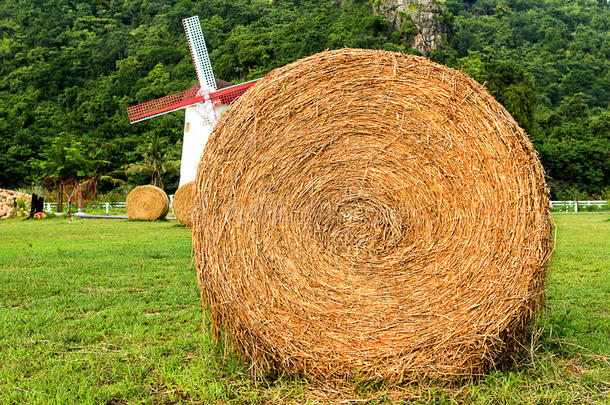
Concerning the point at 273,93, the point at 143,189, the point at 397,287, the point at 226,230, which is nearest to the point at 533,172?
the point at 397,287

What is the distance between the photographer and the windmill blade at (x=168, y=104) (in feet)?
92.1

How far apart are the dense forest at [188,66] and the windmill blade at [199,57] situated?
1396 centimetres

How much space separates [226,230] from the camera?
14.0 feet

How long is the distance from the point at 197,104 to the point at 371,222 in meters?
24.9

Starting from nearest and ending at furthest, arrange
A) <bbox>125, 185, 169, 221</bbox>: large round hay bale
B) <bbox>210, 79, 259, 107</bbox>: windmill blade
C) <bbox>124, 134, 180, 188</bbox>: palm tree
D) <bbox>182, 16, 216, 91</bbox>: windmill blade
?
<bbox>125, 185, 169, 221</bbox>: large round hay bale, <bbox>210, 79, 259, 107</bbox>: windmill blade, <bbox>182, 16, 216, 91</bbox>: windmill blade, <bbox>124, 134, 180, 188</bbox>: palm tree

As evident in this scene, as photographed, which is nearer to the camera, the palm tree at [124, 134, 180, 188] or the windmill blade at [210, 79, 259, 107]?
the windmill blade at [210, 79, 259, 107]

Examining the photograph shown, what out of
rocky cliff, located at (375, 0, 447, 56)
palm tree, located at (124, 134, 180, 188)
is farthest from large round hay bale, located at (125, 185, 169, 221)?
rocky cliff, located at (375, 0, 447, 56)

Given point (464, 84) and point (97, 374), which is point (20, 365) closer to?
point (97, 374)

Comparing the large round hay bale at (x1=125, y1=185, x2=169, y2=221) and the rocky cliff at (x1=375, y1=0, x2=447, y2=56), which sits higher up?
the rocky cliff at (x1=375, y1=0, x2=447, y2=56)

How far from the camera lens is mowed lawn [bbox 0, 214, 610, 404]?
381 cm

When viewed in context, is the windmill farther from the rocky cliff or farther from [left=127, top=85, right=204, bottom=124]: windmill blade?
the rocky cliff

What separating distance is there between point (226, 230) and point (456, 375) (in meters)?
2.11

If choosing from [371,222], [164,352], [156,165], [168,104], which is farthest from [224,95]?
[371,222]

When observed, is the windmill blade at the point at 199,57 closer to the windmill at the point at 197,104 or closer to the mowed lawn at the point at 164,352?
the windmill at the point at 197,104
